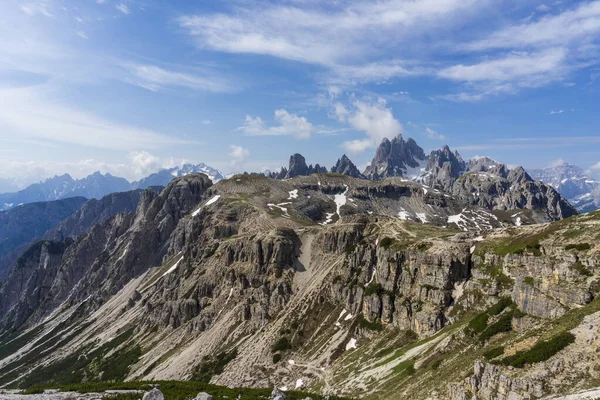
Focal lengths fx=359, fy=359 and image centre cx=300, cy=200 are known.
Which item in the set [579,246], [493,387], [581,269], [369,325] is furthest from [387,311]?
[493,387]

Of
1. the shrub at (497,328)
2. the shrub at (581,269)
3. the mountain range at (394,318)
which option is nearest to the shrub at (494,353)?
the mountain range at (394,318)

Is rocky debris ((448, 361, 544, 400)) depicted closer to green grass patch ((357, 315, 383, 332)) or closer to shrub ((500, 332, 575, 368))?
shrub ((500, 332, 575, 368))

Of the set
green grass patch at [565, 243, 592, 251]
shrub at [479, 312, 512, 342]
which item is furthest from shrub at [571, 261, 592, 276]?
shrub at [479, 312, 512, 342]

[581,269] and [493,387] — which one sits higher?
[581,269]

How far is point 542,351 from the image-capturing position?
56750 mm

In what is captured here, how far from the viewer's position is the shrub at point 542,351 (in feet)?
183

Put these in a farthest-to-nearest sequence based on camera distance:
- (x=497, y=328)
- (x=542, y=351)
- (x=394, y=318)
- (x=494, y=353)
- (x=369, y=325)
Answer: (x=369, y=325) < (x=394, y=318) < (x=497, y=328) < (x=494, y=353) < (x=542, y=351)

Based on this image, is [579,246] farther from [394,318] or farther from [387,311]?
[387,311]

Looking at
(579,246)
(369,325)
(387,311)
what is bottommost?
(369,325)

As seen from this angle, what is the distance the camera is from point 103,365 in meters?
194

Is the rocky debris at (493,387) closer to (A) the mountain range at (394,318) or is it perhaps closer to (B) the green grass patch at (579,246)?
(A) the mountain range at (394,318)

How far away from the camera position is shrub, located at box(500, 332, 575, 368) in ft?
183

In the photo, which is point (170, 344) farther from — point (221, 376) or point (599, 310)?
point (599, 310)

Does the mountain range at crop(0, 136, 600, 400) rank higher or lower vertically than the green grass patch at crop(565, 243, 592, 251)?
lower
